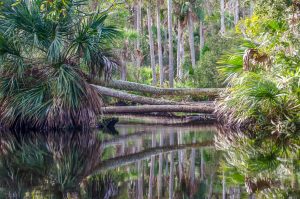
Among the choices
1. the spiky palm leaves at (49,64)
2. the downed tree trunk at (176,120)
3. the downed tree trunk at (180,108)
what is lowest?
the downed tree trunk at (176,120)

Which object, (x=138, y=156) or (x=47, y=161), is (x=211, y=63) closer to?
(x=138, y=156)

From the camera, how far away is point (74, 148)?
41.4ft

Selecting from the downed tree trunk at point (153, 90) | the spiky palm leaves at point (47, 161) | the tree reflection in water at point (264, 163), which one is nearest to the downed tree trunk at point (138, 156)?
the spiky palm leaves at point (47, 161)

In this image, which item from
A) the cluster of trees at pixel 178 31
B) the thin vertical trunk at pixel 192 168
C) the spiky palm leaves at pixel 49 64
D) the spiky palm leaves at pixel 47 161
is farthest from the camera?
the cluster of trees at pixel 178 31

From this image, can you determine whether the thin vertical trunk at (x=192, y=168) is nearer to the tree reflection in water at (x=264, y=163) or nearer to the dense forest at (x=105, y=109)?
the dense forest at (x=105, y=109)

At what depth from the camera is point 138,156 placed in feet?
36.1

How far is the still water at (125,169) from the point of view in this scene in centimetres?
702

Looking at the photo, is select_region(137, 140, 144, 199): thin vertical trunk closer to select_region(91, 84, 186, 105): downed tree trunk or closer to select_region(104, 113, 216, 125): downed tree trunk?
select_region(91, 84, 186, 105): downed tree trunk

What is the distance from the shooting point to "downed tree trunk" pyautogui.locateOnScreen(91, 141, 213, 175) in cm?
958

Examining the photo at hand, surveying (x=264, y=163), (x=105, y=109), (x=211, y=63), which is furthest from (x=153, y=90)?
(x=264, y=163)

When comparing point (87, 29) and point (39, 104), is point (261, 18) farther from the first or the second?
point (39, 104)

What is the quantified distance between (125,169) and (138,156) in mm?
1829

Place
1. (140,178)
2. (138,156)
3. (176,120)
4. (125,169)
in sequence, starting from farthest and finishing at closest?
(176,120) < (138,156) < (125,169) < (140,178)

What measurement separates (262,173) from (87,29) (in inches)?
423
